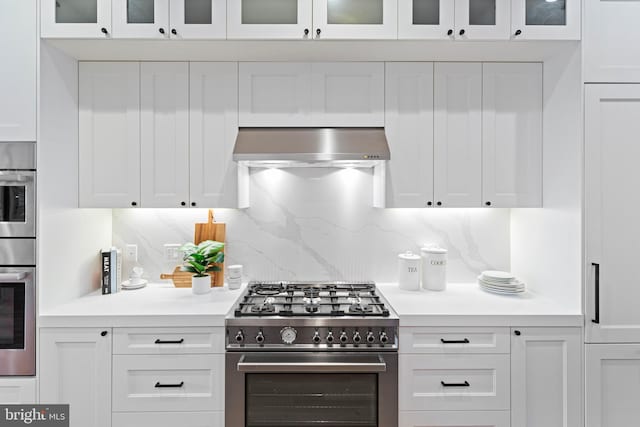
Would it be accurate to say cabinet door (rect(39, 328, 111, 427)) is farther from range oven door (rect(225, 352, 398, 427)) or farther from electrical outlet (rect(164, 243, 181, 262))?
electrical outlet (rect(164, 243, 181, 262))

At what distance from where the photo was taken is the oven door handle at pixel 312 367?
1.84 metres

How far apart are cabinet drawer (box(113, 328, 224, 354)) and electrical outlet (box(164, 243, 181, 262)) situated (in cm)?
75

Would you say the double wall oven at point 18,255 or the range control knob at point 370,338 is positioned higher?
the double wall oven at point 18,255

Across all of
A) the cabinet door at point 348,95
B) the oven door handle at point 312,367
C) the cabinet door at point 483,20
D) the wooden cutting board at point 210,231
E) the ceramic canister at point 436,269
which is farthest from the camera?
the wooden cutting board at point 210,231

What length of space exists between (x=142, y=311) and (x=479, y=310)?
1786 millimetres

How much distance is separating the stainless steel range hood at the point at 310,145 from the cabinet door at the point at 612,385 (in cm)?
A: 152

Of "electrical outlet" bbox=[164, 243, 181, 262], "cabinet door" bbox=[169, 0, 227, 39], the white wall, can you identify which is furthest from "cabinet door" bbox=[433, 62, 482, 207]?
the white wall

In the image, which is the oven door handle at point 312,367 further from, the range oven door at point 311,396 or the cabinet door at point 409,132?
the cabinet door at point 409,132

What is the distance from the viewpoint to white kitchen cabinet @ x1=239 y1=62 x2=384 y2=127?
2299mm

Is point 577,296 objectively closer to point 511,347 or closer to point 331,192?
point 511,347

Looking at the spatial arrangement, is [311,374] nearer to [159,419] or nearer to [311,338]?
[311,338]

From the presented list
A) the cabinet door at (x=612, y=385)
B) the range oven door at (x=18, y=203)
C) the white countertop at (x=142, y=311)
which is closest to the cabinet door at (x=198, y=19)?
the range oven door at (x=18, y=203)

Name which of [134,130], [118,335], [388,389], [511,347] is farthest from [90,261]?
[511,347]

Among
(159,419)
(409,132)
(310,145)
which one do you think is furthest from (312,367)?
(409,132)
